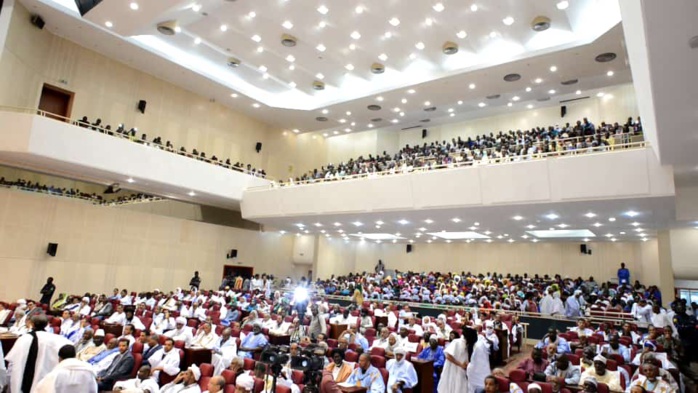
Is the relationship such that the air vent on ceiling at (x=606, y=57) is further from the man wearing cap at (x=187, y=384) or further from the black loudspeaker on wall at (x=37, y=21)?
the black loudspeaker on wall at (x=37, y=21)

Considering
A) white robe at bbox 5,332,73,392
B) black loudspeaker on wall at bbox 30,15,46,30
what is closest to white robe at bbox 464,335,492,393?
white robe at bbox 5,332,73,392

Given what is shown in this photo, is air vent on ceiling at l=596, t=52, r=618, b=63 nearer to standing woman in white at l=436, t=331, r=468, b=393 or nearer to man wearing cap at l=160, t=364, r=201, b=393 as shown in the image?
standing woman in white at l=436, t=331, r=468, b=393

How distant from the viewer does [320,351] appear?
212 inches

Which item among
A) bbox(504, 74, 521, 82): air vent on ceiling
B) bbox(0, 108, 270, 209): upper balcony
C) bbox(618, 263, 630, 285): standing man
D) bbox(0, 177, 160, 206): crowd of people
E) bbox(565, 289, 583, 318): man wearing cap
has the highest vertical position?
bbox(504, 74, 521, 82): air vent on ceiling

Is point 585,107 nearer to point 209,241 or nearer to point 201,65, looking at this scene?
point 201,65

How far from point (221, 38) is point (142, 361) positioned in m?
13.1

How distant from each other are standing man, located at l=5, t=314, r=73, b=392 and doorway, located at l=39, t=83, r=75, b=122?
13.7 metres

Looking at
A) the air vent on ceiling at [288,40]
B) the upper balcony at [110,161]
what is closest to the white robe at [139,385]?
the upper balcony at [110,161]

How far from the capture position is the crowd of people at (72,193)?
50.9 ft

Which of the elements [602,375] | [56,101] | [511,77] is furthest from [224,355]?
[511,77]

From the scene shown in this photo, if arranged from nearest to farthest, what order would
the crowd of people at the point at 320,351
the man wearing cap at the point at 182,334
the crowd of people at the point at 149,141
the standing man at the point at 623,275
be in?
the crowd of people at the point at 320,351 → the man wearing cap at the point at 182,334 → the crowd of people at the point at 149,141 → the standing man at the point at 623,275

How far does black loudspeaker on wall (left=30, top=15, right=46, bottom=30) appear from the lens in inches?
600

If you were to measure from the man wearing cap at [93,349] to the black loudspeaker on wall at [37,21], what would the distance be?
13.0 metres

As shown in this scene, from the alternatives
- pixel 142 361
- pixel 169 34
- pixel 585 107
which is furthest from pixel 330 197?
pixel 585 107
